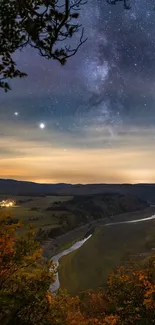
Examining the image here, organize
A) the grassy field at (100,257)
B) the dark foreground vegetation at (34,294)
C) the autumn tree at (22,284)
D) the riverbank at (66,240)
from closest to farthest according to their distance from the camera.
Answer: the autumn tree at (22,284) → the dark foreground vegetation at (34,294) → the grassy field at (100,257) → the riverbank at (66,240)

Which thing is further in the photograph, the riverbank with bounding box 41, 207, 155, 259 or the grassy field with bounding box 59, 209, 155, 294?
the riverbank with bounding box 41, 207, 155, 259

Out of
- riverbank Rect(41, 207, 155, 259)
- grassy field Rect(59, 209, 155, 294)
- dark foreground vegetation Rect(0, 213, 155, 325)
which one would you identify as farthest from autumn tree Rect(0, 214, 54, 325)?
riverbank Rect(41, 207, 155, 259)

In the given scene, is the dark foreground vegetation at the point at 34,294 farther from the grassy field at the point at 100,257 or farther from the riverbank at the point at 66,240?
the riverbank at the point at 66,240

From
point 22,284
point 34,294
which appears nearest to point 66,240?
point 22,284

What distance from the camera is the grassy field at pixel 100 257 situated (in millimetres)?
55469

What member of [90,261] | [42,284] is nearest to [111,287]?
[42,284]

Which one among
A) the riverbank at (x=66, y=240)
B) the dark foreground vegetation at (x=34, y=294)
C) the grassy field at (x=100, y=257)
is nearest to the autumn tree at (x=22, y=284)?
the dark foreground vegetation at (x=34, y=294)

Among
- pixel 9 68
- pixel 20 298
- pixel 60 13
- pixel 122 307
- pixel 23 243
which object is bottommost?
pixel 122 307

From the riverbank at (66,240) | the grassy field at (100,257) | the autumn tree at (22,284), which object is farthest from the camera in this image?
the riverbank at (66,240)

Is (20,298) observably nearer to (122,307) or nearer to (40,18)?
(122,307)

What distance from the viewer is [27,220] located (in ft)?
421

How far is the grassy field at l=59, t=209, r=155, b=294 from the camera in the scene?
182 feet

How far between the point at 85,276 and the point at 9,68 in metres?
55.2

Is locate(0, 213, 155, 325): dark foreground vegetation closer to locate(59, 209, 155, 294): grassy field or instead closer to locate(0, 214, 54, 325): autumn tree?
locate(0, 214, 54, 325): autumn tree
